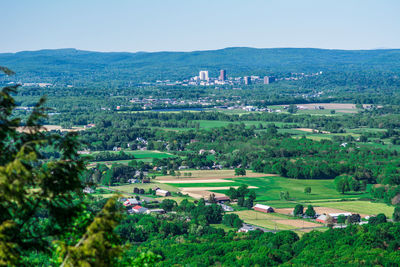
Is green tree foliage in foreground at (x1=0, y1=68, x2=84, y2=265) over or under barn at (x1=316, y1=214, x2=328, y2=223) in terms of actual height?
over

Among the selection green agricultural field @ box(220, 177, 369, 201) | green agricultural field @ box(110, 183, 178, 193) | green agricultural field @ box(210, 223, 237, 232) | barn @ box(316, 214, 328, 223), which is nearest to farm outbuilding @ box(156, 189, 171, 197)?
green agricultural field @ box(110, 183, 178, 193)

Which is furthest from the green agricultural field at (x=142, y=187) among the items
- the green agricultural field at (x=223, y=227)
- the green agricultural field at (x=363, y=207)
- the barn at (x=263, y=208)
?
the green agricultural field at (x=363, y=207)

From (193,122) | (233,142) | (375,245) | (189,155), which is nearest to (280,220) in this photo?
(375,245)

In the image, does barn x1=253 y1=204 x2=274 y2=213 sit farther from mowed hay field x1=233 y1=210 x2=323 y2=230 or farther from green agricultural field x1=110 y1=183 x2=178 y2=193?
green agricultural field x1=110 y1=183 x2=178 y2=193

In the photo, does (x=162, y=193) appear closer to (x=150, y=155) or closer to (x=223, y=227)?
(x=223, y=227)

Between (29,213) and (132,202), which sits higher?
(29,213)

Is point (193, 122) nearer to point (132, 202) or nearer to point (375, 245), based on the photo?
point (132, 202)
